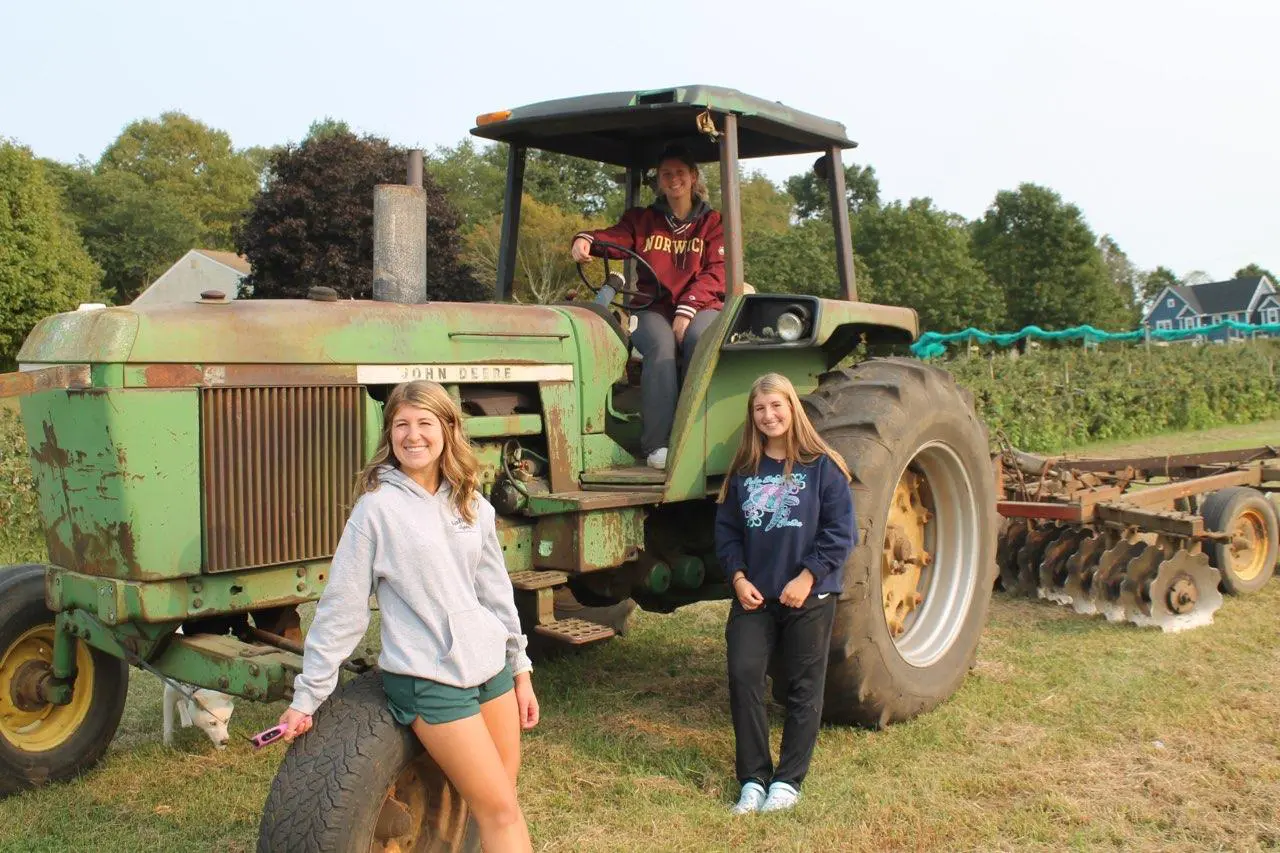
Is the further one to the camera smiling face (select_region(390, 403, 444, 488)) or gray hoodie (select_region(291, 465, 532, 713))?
smiling face (select_region(390, 403, 444, 488))

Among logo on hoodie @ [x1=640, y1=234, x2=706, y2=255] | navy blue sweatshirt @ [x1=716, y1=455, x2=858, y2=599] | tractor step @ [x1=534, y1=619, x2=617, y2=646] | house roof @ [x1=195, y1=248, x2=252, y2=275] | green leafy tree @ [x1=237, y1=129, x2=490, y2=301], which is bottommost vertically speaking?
tractor step @ [x1=534, y1=619, x2=617, y2=646]

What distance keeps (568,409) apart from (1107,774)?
2.31 meters

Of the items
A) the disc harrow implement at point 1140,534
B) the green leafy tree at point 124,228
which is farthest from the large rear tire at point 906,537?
the green leafy tree at point 124,228

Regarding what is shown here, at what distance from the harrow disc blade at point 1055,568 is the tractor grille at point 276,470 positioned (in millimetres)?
4260

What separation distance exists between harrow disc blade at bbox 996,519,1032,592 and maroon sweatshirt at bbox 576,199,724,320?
2.89 m

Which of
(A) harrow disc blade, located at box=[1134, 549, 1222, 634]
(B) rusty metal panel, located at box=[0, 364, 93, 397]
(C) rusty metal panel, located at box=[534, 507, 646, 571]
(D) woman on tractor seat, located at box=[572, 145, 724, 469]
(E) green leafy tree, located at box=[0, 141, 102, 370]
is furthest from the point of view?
(E) green leafy tree, located at box=[0, 141, 102, 370]

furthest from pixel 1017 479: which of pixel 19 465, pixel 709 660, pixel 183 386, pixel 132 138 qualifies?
pixel 132 138

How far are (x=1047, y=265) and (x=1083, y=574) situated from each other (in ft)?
135

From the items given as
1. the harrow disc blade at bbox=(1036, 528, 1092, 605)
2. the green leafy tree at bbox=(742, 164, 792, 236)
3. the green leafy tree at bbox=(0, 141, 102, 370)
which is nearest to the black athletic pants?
the harrow disc blade at bbox=(1036, 528, 1092, 605)

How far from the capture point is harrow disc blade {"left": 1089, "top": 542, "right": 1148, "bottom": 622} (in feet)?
20.8

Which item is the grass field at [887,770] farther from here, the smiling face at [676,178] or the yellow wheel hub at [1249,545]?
the smiling face at [676,178]

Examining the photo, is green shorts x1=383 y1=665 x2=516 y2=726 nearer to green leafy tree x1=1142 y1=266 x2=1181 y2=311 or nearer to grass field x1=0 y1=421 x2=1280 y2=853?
grass field x1=0 y1=421 x2=1280 y2=853

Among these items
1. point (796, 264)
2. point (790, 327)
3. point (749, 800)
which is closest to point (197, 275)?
point (796, 264)

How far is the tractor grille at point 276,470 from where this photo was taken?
366 cm
